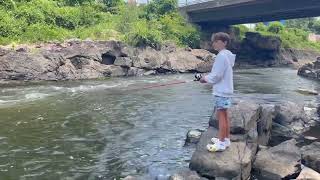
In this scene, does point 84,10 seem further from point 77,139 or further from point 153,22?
point 77,139

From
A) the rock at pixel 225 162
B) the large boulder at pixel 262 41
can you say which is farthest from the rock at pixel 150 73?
the rock at pixel 225 162

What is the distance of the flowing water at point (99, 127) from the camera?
1041cm

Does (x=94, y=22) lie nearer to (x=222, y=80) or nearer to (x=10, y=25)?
(x=10, y=25)

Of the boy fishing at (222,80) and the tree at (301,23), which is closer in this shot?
the boy fishing at (222,80)

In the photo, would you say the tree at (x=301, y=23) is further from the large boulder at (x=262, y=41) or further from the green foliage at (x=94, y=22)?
the green foliage at (x=94, y=22)

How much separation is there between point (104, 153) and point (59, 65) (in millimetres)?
21180

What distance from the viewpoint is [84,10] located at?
135ft

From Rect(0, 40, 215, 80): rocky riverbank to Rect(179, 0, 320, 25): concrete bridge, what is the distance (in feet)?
18.7

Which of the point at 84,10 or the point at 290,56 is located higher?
the point at 84,10

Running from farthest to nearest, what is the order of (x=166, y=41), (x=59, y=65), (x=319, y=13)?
(x=166, y=41)
(x=319, y=13)
(x=59, y=65)

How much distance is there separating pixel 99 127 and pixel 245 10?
3019cm

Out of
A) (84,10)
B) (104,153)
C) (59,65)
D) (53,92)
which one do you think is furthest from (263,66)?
(104,153)

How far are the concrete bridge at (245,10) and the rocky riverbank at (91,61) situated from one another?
5687 mm

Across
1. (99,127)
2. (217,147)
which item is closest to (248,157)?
(217,147)
